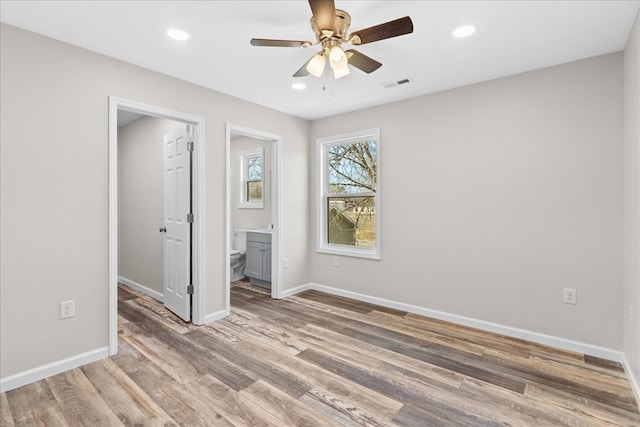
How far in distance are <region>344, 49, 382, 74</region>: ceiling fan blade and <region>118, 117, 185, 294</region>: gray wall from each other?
2554 millimetres

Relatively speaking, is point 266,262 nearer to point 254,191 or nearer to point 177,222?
point 254,191

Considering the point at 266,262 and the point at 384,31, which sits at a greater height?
the point at 384,31

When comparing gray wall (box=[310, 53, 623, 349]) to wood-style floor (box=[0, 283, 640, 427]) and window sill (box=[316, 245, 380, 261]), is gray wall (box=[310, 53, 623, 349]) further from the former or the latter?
wood-style floor (box=[0, 283, 640, 427])

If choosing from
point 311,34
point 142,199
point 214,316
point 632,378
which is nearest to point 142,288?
point 142,199

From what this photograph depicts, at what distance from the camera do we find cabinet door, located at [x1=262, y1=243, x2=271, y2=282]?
189 inches

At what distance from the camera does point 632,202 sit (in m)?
2.25

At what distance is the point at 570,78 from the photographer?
2762mm

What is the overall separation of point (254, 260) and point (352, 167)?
Result: 6.86ft

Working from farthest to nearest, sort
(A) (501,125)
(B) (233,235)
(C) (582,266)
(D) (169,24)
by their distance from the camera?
1. (B) (233,235)
2. (A) (501,125)
3. (C) (582,266)
4. (D) (169,24)

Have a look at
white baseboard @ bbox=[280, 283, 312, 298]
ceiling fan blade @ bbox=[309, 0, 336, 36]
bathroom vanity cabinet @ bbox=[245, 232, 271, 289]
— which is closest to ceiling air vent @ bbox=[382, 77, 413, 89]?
ceiling fan blade @ bbox=[309, 0, 336, 36]

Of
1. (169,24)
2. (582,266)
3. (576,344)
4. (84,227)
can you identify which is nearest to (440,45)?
(169,24)

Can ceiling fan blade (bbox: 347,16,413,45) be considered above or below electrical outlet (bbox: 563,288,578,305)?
above

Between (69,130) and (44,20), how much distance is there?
2.36 ft

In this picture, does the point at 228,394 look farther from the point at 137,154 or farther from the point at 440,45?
the point at 137,154
